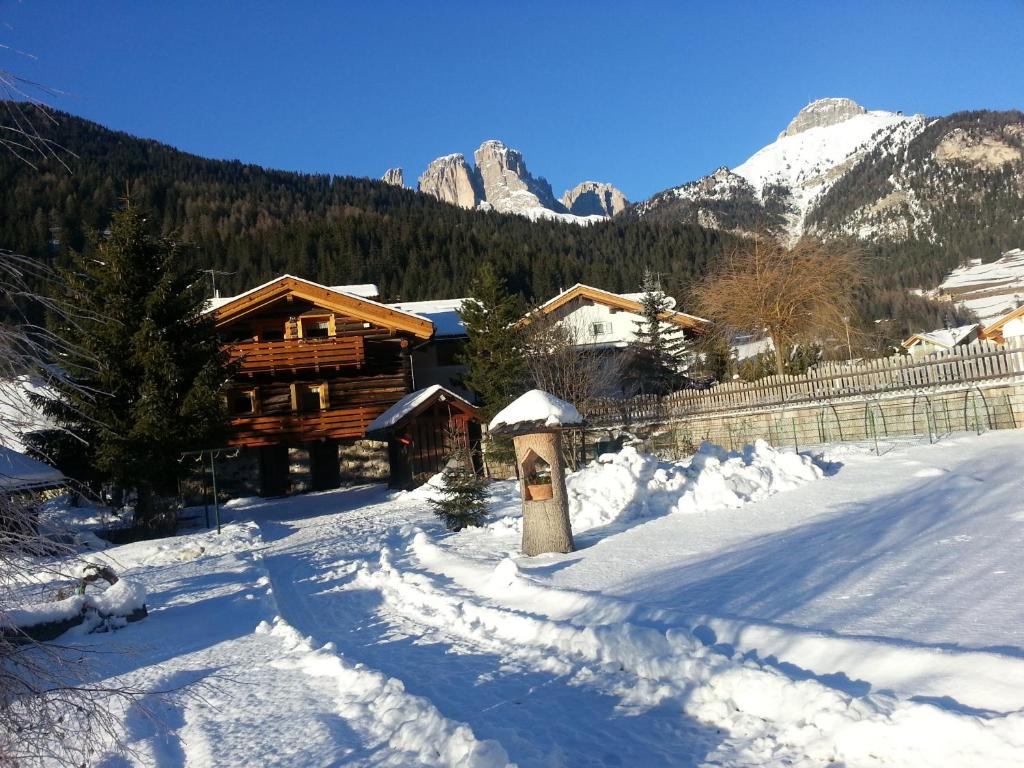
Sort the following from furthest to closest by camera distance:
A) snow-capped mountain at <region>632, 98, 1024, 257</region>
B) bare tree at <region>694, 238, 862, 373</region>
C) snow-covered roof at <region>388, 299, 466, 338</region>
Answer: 1. snow-capped mountain at <region>632, 98, 1024, 257</region>
2. snow-covered roof at <region>388, 299, 466, 338</region>
3. bare tree at <region>694, 238, 862, 373</region>

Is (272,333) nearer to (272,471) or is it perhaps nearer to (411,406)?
(272,471)

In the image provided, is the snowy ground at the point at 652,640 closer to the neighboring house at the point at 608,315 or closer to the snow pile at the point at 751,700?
the snow pile at the point at 751,700

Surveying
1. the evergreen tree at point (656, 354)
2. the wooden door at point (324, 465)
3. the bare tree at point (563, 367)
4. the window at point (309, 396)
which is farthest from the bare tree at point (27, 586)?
the evergreen tree at point (656, 354)

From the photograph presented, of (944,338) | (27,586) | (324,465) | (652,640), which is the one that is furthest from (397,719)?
(944,338)

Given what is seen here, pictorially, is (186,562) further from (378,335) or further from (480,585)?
(378,335)

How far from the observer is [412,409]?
86.7 feet

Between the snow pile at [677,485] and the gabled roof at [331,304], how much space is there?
1786 centimetres

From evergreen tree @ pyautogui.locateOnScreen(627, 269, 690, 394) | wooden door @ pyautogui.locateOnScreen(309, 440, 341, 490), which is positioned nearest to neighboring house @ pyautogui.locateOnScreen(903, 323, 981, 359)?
evergreen tree @ pyautogui.locateOnScreen(627, 269, 690, 394)

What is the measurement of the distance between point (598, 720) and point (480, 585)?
4.95 metres

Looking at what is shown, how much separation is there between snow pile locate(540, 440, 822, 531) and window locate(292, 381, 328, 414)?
18.5 metres

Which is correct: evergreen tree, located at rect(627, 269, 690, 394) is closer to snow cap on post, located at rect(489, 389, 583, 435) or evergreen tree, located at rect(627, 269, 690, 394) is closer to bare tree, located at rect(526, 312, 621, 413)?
bare tree, located at rect(526, 312, 621, 413)

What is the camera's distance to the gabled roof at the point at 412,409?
2641cm

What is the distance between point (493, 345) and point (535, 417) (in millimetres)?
18746

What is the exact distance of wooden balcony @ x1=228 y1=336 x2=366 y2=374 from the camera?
29547 millimetres
